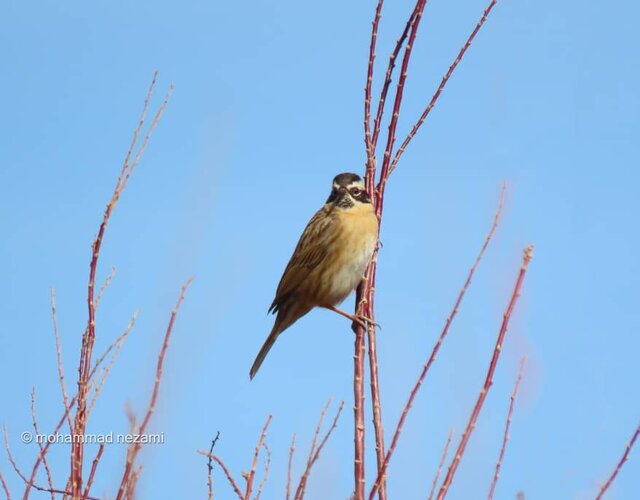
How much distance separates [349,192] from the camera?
293 inches

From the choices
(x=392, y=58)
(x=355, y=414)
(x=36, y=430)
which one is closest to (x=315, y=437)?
(x=355, y=414)

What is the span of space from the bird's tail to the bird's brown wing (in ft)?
0.58

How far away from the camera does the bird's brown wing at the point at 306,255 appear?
7574 mm

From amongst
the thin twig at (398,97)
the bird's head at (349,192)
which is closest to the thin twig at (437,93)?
the thin twig at (398,97)

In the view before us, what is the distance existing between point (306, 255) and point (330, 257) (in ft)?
1.03

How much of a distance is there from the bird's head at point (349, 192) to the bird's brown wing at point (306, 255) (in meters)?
0.17

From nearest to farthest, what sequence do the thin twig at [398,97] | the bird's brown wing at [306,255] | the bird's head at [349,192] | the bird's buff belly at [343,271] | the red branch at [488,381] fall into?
1. the red branch at [488,381]
2. the thin twig at [398,97]
3. the bird's buff belly at [343,271]
4. the bird's head at [349,192]
5. the bird's brown wing at [306,255]

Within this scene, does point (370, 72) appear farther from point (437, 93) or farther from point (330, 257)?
point (330, 257)

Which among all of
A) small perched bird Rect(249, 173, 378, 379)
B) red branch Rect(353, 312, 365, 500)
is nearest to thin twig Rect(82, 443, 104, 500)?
red branch Rect(353, 312, 365, 500)

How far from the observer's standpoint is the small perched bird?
23.7ft

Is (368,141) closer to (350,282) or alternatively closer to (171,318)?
(171,318)

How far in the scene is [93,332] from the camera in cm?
379

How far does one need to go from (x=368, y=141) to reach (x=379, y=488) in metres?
1.85

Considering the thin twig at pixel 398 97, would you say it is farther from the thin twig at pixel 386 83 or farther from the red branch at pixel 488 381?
Answer: the red branch at pixel 488 381
